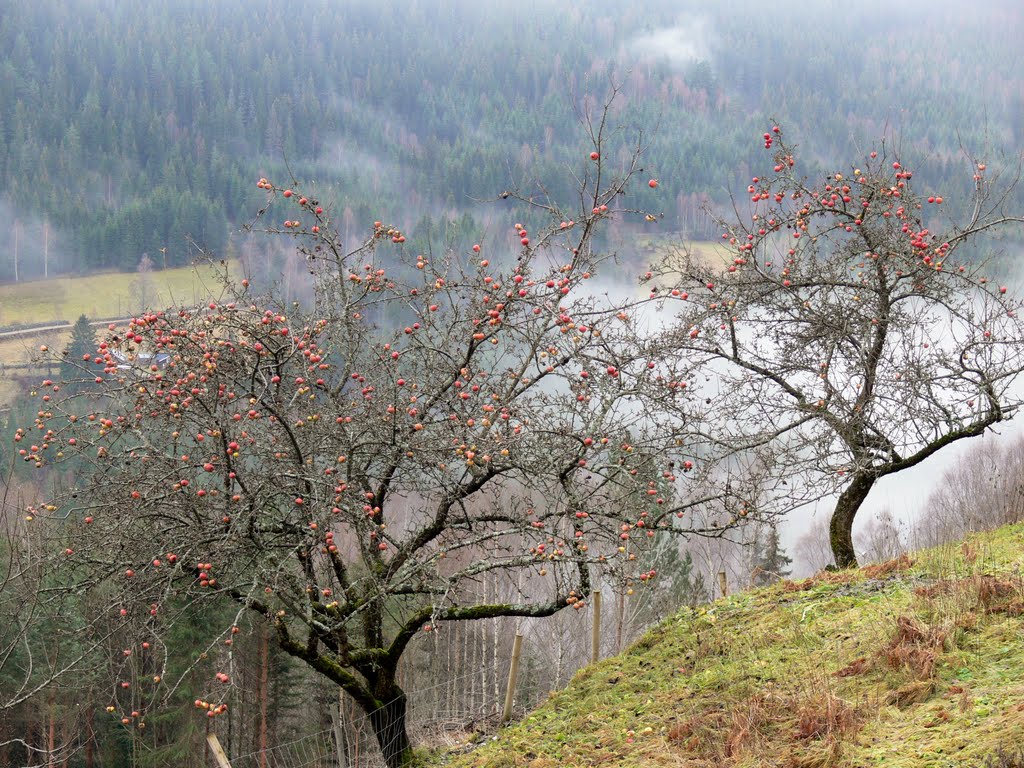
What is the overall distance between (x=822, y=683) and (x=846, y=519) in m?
5.60

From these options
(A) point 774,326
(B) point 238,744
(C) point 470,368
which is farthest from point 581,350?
(B) point 238,744

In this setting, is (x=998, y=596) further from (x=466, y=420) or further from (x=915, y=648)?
(x=466, y=420)

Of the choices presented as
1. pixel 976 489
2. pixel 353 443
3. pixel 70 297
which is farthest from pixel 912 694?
pixel 70 297

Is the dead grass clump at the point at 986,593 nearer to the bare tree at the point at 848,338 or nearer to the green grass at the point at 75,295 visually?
the bare tree at the point at 848,338

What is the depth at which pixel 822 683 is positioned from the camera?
6465mm

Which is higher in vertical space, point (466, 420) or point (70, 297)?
point (70, 297)

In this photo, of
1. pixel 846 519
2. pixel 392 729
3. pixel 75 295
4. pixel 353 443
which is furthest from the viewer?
pixel 75 295

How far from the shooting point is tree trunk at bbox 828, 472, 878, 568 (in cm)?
1144

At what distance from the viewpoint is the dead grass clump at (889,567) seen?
9.20 m

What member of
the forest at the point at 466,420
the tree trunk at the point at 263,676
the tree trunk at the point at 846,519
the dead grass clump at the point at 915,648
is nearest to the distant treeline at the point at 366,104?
the tree trunk at the point at 263,676

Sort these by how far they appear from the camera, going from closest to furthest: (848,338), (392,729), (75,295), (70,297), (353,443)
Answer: (353,443)
(392,729)
(848,338)
(75,295)
(70,297)

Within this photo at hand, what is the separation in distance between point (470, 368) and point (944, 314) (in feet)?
27.5

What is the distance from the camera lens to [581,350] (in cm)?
829

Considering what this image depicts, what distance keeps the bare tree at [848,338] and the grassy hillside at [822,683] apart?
5.35 feet
